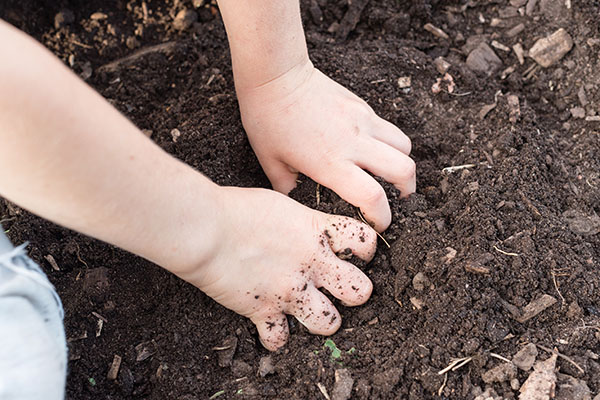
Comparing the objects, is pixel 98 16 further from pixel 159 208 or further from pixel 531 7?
pixel 531 7

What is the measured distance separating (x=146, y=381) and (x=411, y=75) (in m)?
1.25

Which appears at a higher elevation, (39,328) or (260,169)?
(39,328)

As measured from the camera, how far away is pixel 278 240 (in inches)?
59.4

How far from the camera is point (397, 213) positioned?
1671 mm

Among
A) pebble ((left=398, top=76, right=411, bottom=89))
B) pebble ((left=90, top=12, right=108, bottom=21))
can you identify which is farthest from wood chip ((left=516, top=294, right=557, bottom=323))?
pebble ((left=90, top=12, right=108, bottom=21))

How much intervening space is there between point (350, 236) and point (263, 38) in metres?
0.58

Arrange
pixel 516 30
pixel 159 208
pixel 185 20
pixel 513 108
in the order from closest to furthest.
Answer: pixel 159 208 < pixel 513 108 < pixel 516 30 < pixel 185 20

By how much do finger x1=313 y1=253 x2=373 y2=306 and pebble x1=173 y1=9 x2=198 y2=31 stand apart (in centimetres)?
114

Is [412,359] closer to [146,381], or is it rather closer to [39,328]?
[146,381]

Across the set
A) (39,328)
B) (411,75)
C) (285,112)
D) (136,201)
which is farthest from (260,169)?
(39,328)

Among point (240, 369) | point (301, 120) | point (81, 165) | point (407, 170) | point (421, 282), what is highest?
point (81, 165)

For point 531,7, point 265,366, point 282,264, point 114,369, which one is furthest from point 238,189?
point 531,7

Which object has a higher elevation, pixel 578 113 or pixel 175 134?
pixel 175 134

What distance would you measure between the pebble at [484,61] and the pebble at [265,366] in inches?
47.6
